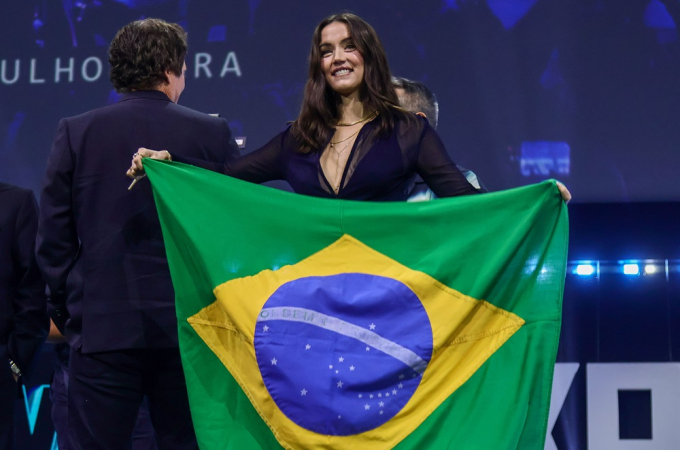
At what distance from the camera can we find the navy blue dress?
218cm

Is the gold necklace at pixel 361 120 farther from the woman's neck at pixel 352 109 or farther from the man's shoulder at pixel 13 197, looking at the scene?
the man's shoulder at pixel 13 197

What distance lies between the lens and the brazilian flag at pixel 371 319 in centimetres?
200

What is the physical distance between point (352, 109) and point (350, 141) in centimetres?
11

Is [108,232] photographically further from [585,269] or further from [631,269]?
[631,269]

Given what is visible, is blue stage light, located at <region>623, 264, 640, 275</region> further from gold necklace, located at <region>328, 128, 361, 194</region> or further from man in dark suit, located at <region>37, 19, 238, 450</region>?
man in dark suit, located at <region>37, 19, 238, 450</region>

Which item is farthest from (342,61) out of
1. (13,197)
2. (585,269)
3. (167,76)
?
(585,269)

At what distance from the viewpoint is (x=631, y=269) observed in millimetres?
3557

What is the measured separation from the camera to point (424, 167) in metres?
2.18

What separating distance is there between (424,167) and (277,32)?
6.64 ft

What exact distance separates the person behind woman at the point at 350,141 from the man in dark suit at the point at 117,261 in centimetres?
10

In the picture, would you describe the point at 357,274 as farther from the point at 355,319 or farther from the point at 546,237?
the point at 546,237

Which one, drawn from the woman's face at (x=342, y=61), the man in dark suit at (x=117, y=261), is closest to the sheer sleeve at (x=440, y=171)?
the woman's face at (x=342, y=61)

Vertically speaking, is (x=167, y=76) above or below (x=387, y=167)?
above

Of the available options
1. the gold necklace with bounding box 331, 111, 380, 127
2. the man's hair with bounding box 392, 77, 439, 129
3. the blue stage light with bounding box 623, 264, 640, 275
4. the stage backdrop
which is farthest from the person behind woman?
the blue stage light with bounding box 623, 264, 640, 275
